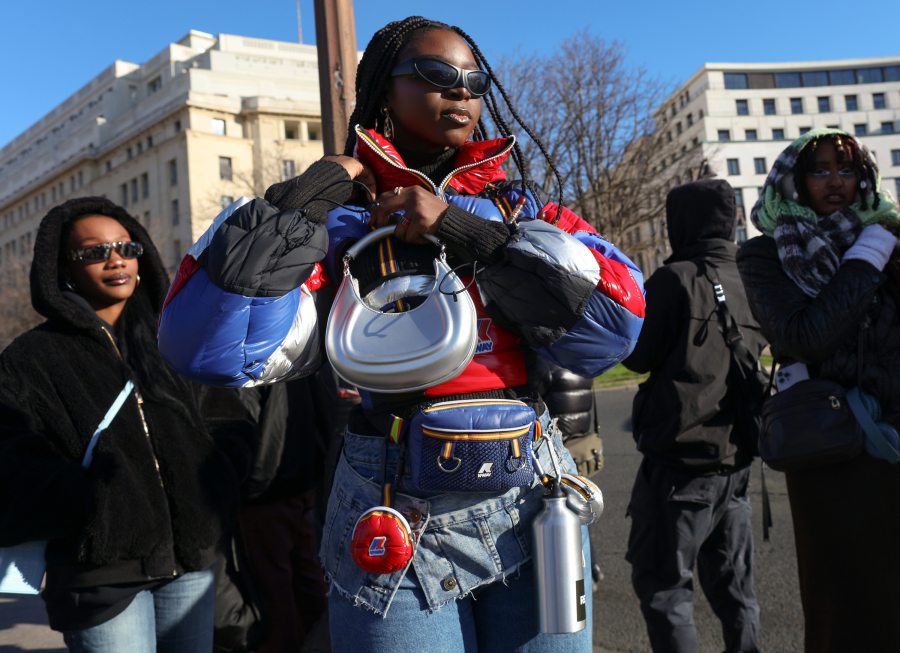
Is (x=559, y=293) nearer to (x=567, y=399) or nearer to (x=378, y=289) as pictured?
(x=378, y=289)

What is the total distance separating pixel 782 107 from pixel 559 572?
7916cm

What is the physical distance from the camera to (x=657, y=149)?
17.6 metres

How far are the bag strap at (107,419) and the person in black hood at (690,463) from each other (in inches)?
80.3

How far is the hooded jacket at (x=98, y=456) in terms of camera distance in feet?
6.63

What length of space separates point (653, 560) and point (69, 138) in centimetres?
7328

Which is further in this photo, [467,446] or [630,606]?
[630,606]

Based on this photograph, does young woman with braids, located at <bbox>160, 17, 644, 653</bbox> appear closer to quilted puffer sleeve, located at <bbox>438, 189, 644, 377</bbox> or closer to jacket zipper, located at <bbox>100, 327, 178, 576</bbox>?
quilted puffer sleeve, located at <bbox>438, 189, 644, 377</bbox>

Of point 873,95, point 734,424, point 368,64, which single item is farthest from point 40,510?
point 873,95

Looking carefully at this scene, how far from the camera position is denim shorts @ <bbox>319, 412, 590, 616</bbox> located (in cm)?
134

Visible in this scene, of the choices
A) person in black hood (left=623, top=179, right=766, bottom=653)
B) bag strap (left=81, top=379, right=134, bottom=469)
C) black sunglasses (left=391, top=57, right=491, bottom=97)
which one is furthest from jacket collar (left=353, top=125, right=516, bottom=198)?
person in black hood (left=623, top=179, right=766, bottom=653)

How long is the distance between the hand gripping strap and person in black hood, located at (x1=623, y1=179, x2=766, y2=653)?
187 cm

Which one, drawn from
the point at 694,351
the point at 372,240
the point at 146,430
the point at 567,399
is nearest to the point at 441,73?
the point at 372,240

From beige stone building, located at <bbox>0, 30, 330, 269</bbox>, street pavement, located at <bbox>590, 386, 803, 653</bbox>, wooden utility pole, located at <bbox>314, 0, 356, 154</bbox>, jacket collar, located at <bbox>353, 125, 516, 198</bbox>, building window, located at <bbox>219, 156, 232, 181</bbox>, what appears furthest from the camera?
building window, located at <bbox>219, 156, 232, 181</bbox>

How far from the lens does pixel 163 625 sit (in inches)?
89.0
